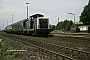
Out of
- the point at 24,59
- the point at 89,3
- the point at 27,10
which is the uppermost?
the point at 89,3

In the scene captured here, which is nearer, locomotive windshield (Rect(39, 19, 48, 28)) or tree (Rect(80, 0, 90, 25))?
locomotive windshield (Rect(39, 19, 48, 28))

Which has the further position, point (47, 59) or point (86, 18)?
point (86, 18)

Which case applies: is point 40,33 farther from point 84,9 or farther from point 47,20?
point 84,9

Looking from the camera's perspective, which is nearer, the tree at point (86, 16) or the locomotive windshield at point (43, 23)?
the locomotive windshield at point (43, 23)

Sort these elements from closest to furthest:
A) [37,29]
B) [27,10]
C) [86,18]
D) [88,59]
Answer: [88,59]
[37,29]
[27,10]
[86,18]

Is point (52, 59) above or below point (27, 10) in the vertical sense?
below

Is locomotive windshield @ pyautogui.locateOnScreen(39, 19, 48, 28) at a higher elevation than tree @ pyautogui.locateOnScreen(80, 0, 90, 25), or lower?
lower

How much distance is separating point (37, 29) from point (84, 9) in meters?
58.5

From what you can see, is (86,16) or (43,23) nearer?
(43,23)

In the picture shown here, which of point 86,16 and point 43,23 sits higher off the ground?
point 86,16

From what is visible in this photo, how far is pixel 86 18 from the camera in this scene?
77.4 metres

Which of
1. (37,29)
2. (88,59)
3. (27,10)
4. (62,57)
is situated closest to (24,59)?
(62,57)

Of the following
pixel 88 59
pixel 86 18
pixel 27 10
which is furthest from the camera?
pixel 86 18

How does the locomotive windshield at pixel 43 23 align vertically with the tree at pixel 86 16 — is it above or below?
below
